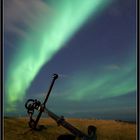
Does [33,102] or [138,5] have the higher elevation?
[138,5]

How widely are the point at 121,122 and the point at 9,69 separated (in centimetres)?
49

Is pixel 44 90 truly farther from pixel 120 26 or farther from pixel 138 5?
pixel 138 5

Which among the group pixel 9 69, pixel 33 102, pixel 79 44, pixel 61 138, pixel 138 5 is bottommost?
pixel 61 138

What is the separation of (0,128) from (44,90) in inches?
9.1

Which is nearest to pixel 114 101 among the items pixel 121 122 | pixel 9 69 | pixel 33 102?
pixel 121 122

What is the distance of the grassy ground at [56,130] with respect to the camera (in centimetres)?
137

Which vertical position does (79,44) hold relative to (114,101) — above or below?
above

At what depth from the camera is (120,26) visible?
4.59ft

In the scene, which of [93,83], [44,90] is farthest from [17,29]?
[93,83]

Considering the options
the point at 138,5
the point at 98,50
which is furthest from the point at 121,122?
the point at 138,5

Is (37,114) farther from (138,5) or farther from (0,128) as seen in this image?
(138,5)

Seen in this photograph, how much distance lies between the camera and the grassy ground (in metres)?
1.37

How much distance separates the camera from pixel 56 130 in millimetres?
1377

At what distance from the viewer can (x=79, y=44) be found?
4.66 ft
